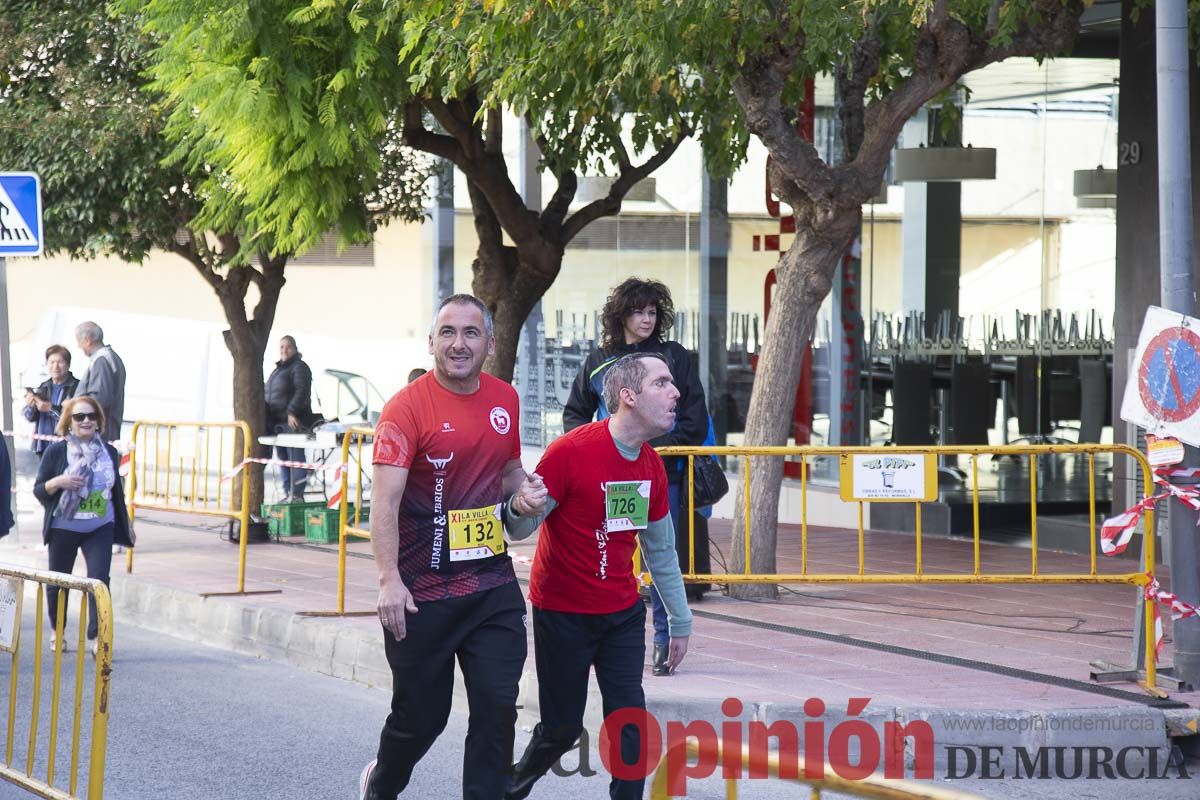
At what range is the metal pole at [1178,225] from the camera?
754 centimetres

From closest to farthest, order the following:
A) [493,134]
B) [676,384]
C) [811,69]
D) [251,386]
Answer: [676,384] < [811,69] < [493,134] < [251,386]

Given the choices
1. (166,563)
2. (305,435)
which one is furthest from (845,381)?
(166,563)

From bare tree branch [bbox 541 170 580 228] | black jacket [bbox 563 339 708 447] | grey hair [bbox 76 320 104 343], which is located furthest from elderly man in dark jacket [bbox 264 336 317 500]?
black jacket [bbox 563 339 708 447]

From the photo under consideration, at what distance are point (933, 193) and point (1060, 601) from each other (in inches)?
255

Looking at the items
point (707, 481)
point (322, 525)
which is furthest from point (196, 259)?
point (707, 481)

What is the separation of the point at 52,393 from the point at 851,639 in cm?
938

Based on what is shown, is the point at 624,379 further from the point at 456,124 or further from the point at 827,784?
the point at 456,124

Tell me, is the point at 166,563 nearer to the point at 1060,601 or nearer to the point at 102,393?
the point at 102,393

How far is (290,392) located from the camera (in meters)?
18.1

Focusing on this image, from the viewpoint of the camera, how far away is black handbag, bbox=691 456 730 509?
919cm

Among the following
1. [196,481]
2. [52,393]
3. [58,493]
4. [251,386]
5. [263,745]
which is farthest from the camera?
[52,393]

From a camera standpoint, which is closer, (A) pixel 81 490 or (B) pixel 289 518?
(A) pixel 81 490

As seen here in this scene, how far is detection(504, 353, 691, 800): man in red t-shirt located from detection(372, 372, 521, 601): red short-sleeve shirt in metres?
0.21

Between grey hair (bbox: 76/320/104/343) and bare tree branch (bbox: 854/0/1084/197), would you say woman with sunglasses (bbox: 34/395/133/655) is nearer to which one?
bare tree branch (bbox: 854/0/1084/197)
